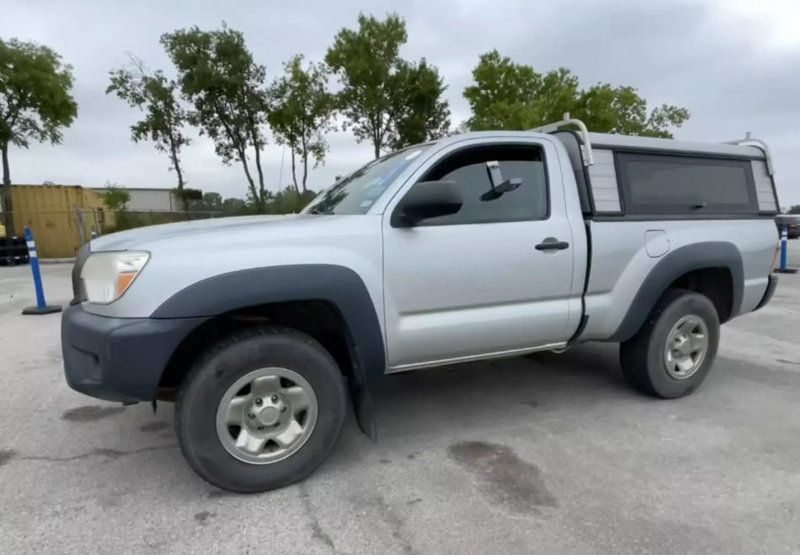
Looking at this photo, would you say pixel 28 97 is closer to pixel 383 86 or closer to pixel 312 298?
pixel 383 86

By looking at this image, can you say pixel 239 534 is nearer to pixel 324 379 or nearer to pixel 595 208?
pixel 324 379

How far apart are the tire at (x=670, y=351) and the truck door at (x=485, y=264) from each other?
77 centimetres

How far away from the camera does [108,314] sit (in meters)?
2.39

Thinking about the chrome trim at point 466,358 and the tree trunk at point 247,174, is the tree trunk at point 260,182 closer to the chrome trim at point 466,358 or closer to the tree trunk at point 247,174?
the tree trunk at point 247,174

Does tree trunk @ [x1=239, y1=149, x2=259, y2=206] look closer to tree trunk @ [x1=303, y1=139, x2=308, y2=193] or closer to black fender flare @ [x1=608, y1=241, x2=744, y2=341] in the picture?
tree trunk @ [x1=303, y1=139, x2=308, y2=193]

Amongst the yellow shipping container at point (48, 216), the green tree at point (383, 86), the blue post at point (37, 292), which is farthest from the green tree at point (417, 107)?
the blue post at point (37, 292)

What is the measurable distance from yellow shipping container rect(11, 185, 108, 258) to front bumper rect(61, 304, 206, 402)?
19.8m

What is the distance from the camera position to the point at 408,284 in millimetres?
2811

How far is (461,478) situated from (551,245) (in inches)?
57.5

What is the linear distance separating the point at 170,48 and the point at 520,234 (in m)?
22.9

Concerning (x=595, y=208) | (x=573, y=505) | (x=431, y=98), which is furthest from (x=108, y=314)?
(x=431, y=98)

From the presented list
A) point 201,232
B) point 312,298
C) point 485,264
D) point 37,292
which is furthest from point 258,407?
point 37,292

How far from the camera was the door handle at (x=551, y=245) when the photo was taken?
3131 millimetres

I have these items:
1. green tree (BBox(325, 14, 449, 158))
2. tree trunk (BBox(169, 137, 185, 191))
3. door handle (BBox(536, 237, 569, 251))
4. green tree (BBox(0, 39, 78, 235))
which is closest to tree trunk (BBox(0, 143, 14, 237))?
green tree (BBox(0, 39, 78, 235))
